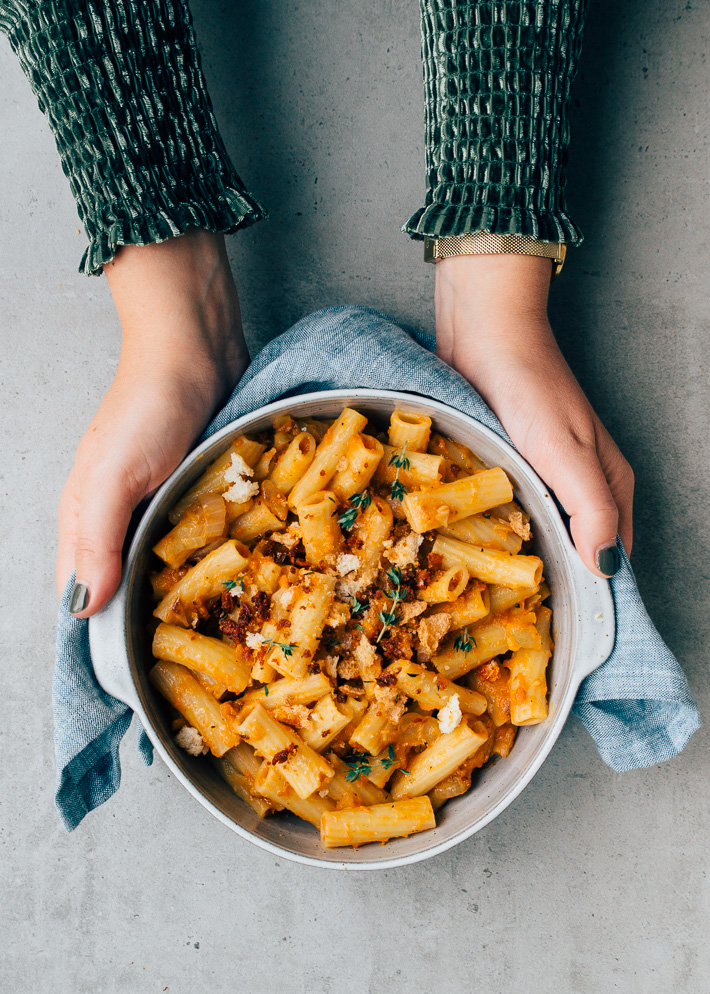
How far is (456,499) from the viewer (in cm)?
151

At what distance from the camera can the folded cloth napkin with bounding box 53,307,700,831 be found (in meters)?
1.51

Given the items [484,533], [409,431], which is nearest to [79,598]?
Result: [409,431]

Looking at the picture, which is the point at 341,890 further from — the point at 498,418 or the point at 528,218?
the point at 528,218

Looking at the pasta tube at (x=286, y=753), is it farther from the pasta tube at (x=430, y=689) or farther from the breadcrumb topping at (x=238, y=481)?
the breadcrumb topping at (x=238, y=481)

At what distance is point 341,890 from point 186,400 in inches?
59.1

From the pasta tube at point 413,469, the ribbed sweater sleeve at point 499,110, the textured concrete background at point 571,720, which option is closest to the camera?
the pasta tube at point 413,469

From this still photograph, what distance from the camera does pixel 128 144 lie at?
64.8 inches

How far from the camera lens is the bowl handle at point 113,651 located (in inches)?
56.7

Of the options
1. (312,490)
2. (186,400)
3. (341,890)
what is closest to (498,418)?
(312,490)

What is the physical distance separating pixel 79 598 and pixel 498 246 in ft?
A: 4.30

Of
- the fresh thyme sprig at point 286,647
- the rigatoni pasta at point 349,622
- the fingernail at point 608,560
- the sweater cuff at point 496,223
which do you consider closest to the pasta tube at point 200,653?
the rigatoni pasta at point 349,622

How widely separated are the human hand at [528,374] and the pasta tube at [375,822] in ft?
2.30

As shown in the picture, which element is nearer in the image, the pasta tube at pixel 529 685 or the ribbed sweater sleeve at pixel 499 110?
the pasta tube at pixel 529 685

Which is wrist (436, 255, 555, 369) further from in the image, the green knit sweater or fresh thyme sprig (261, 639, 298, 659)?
fresh thyme sprig (261, 639, 298, 659)
